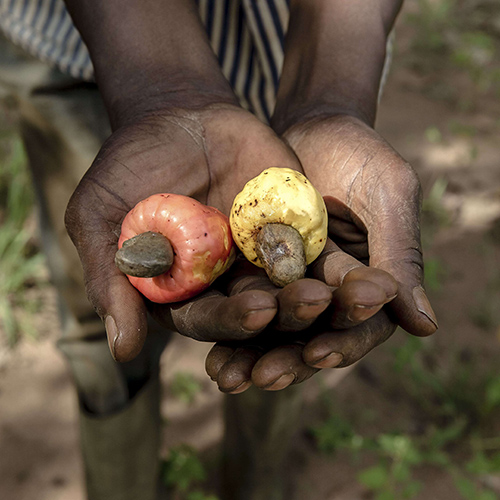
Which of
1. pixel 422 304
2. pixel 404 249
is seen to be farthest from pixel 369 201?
pixel 422 304

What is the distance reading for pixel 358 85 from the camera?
6.30ft

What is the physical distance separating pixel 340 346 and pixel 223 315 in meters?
0.28

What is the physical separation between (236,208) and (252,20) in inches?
33.3

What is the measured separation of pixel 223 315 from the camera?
1.27 m

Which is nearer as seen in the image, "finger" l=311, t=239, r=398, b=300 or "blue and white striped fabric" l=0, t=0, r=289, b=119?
"finger" l=311, t=239, r=398, b=300

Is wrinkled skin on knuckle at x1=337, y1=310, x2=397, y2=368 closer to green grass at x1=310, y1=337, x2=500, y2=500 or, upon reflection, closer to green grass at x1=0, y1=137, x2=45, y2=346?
green grass at x1=310, y1=337, x2=500, y2=500

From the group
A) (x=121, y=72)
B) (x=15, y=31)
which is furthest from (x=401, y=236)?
(x=15, y=31)

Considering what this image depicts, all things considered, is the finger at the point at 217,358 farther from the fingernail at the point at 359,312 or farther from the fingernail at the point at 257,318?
the fingernail at the point at 359,312

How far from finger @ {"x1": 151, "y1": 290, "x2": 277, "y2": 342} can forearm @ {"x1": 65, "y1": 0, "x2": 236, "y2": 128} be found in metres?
0.66

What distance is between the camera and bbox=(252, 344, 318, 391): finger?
127 cm

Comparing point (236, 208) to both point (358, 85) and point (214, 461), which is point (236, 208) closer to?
point (358, 85)

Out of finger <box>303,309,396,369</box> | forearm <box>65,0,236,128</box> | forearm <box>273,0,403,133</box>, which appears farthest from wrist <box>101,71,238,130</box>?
finger <box>303,309,396,369</box>

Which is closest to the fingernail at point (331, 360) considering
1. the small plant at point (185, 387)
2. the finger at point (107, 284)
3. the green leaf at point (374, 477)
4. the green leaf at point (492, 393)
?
the finger at point (107, 284)

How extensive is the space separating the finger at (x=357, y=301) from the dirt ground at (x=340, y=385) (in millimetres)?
1705
